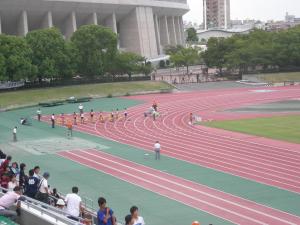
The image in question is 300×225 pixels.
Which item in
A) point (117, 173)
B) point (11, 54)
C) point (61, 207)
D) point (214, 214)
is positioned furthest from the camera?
point (11, 54)

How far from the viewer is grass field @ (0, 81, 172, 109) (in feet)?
180

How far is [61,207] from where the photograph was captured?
39.0ft

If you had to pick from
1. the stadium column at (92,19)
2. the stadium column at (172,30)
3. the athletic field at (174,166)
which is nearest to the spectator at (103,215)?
the athletic field at (174,166)

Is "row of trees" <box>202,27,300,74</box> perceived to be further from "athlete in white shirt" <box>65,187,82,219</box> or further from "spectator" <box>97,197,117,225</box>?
"spectator" <box>97,197,117,225</box>

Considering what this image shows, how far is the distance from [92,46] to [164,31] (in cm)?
4829

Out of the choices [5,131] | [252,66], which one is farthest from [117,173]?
[252,66]

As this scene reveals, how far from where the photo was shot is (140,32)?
9550cm

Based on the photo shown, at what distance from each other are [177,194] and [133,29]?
7840 centimetres

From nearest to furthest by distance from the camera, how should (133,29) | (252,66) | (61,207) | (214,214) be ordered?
(61,207), (214,214), (252,66), (133,29)

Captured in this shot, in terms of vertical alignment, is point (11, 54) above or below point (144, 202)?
above

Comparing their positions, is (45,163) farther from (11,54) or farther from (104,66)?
(104,66)

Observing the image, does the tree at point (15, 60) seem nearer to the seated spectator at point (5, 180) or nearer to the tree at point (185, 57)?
the tree at point (185, 57)

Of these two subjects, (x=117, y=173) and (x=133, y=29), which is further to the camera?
(x=133, y=29)

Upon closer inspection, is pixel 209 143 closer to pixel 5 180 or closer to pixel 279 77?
pixel 5 180
